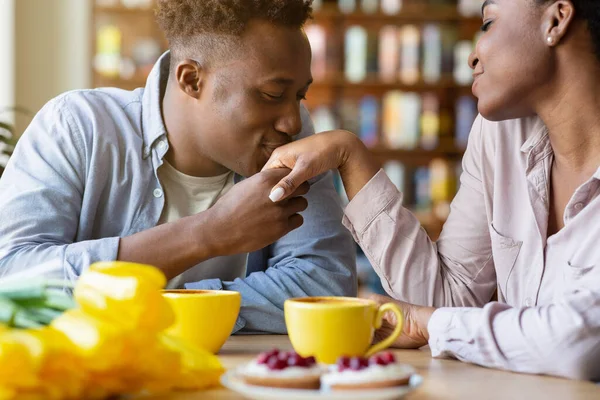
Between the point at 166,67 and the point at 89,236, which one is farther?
the point at 166,67

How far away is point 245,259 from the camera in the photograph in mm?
1651

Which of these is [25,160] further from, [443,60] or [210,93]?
[443,60]

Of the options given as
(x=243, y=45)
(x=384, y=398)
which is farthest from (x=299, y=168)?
(x=384, y=398)

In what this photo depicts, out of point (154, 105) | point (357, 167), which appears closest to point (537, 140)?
point (357, 167)

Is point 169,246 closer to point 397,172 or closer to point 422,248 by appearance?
point 422,248

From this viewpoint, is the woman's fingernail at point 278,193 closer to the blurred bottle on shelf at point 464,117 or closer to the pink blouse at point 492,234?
the pink blouse at point 492,234

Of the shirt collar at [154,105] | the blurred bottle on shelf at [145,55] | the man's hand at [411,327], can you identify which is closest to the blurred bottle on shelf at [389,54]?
the blurred bottle on shelf at [145,55]

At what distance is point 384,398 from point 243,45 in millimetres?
958

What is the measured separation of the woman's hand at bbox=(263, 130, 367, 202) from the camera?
1.35 metres

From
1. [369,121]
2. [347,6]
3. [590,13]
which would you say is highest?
[347,6]

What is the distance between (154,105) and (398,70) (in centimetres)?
310

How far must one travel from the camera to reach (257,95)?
59.0 inches

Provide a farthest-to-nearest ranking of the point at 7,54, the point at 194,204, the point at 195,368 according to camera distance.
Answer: the point at 7,54, the point at 194,204, the point at 195,368

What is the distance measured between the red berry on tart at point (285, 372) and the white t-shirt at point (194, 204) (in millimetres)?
842
